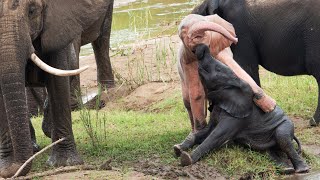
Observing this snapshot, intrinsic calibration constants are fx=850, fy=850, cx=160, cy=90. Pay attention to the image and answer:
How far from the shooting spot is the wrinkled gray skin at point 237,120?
22.4ft

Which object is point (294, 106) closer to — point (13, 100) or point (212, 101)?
point (212, 101)

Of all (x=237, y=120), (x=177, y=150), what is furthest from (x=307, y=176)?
(x=177, y=150)

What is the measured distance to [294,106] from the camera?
8.89 m

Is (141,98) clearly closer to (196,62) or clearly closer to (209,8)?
(209,8)

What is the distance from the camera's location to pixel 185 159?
672cm

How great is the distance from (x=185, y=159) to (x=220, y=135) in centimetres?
37

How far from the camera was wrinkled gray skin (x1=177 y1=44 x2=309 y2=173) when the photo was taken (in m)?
6.83

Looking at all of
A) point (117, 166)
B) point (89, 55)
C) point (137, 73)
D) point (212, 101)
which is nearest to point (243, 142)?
point (212, 101)

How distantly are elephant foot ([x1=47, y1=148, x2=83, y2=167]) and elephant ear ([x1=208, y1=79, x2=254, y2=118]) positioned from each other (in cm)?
127

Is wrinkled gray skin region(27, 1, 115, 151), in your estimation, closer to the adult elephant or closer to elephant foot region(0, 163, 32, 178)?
the adult elephant

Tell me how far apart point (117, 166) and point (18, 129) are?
1217 millimetres

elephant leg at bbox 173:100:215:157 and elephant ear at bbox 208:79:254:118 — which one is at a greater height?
elephant ear at bbox 208:79:254:118

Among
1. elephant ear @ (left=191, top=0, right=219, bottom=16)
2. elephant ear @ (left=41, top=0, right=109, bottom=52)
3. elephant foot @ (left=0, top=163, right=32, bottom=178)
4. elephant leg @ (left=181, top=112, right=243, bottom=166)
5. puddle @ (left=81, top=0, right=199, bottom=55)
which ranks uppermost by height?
elephant ear @ (left=41, top=0, right=109, bottom=52)

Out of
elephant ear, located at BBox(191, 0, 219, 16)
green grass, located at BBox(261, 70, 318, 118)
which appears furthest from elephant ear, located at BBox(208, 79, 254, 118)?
green grass, located at BBox(261, 70, 318, 118)
